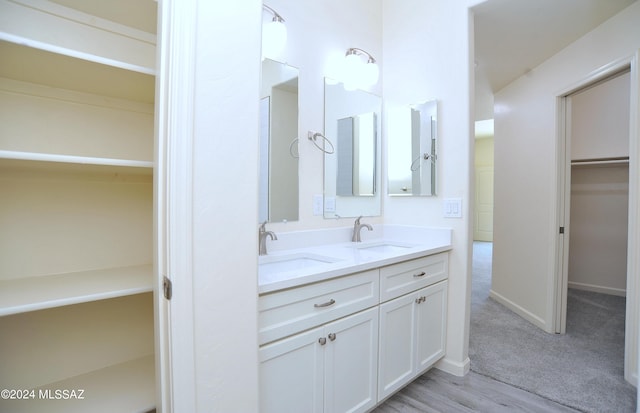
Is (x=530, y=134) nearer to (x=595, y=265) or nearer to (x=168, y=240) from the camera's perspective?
(x=595, y=265)

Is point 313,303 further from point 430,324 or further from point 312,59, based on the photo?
point 312,59

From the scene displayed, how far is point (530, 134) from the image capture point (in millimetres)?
3061

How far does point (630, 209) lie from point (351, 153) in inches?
72.9

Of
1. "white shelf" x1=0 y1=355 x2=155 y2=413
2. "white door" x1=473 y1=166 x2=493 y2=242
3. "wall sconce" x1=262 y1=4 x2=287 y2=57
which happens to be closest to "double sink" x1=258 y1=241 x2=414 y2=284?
"white shelf" x1=0 y1=355 x2=155 y2=413

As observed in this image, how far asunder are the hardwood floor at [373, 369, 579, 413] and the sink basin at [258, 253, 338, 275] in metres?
0.90

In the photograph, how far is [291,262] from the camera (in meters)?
1.73

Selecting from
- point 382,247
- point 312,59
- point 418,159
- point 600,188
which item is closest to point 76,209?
point 312,59

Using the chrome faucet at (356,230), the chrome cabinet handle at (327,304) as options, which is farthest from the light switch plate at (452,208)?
the chrome cabinet handle at (327,304)

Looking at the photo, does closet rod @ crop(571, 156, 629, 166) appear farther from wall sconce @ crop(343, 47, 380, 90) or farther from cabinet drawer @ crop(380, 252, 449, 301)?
wall sconce @ crop(343, 47, 380, 90)

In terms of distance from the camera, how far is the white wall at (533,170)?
8.04ft

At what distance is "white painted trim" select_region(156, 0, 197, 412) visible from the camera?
84 centimetres

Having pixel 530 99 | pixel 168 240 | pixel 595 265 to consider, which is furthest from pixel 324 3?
pixel 595 265

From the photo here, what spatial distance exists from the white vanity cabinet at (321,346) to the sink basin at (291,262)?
274 mm

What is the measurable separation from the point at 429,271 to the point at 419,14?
6.19 feet
